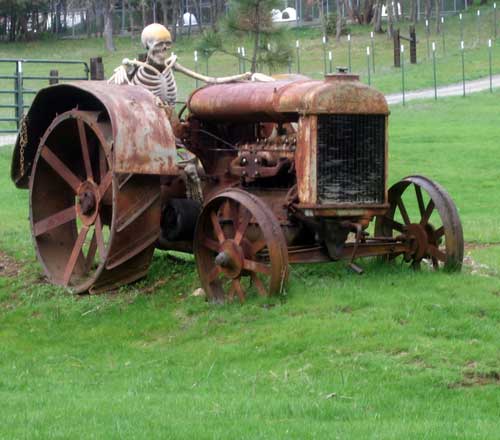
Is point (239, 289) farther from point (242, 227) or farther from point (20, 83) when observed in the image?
point (20, 83)

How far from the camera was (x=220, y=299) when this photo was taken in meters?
10.8

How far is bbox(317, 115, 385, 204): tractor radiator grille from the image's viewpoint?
1046 cm

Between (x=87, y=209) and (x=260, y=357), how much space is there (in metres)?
3.39

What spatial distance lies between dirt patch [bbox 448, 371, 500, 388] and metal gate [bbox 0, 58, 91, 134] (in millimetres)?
12637

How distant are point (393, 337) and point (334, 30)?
62.0 metres

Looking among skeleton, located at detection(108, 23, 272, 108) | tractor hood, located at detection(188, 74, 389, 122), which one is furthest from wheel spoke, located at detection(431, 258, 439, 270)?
skeleton, located at detection(108, 23, 272, 108)

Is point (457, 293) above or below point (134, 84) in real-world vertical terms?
below

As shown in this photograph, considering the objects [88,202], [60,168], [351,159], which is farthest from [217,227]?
[60,168]

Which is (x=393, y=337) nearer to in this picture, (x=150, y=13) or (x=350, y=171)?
(x=350, y=171)

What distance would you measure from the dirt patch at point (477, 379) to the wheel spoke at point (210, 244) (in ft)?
10.6

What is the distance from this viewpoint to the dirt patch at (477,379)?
796cm

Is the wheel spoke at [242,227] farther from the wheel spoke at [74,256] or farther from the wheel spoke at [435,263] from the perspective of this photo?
the wheel spoke at [74,256]

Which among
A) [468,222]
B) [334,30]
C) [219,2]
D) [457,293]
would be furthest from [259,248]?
[219,2]

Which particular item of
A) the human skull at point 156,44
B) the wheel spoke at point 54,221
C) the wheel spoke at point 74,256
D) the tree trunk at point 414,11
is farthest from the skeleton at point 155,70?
the tree trunk at point 414,11
